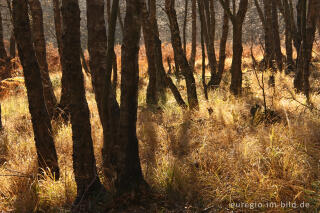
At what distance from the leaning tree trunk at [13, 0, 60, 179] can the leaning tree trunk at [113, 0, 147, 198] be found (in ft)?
3.02

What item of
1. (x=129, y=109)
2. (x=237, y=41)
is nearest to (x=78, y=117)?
(x=129, y=109)

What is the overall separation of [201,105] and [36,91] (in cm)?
359

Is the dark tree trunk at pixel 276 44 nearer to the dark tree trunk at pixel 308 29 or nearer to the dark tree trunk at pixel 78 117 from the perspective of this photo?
the dark tree trunk at pixel 308 29

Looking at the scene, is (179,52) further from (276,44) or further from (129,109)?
(276,44)

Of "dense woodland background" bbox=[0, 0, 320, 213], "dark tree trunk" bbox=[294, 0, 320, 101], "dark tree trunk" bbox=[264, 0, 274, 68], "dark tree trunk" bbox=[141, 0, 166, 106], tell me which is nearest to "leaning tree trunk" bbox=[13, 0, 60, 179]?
"dense woodland background" bbox=[0, 0, 320, 213]

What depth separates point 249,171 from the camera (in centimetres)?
299

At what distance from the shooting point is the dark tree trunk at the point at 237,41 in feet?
19.0

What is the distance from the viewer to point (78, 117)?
99.1 inches

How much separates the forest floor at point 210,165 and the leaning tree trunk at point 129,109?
23 cm

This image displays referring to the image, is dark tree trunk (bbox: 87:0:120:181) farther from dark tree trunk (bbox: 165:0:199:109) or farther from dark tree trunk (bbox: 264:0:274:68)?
dark tree trunk (bbox: 264:0:274:68)

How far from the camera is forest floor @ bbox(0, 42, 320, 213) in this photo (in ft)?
8.25

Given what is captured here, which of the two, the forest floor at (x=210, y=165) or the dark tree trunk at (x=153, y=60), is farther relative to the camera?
the dark tree trunk at (x=153, y=60)

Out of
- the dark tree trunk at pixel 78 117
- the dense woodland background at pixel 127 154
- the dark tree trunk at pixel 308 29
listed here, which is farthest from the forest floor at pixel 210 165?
the dark tree trunk at pixel 308 29

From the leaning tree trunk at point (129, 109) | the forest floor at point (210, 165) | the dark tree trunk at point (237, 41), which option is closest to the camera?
the leaning tree trunk at point (129, 109)
